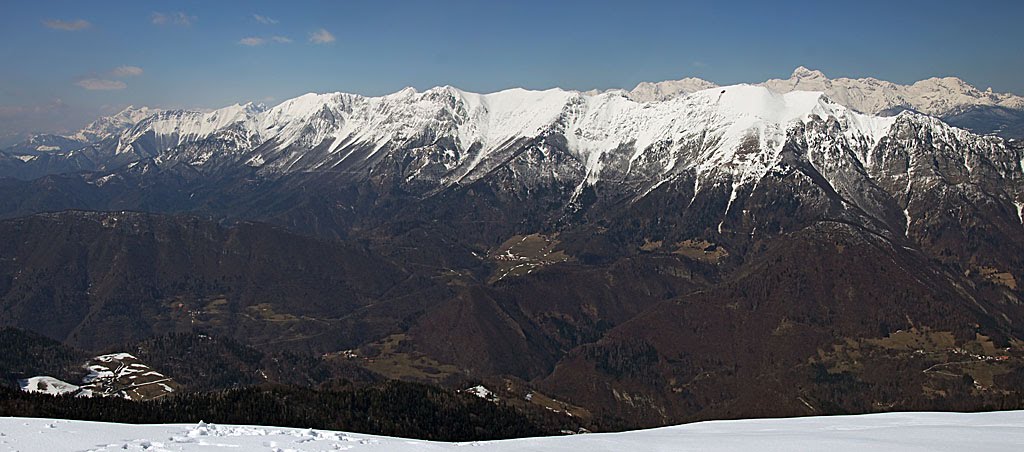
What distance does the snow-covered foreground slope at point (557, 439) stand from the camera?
50469mm

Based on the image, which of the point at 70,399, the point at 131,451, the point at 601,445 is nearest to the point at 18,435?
the point at 131,451

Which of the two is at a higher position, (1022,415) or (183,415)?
(1022,415)

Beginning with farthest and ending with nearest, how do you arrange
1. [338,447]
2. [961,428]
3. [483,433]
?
[483,433], [961,428], [338,447]

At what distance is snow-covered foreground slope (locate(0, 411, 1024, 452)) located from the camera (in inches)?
1987

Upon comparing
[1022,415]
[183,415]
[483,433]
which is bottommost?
[483,433]

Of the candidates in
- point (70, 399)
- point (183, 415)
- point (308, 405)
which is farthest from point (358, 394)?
point (70, 399)

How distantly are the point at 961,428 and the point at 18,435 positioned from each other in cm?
6543

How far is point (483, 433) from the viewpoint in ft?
575

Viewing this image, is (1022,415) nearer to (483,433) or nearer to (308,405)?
(483,433)

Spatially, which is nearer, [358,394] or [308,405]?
[308,405]

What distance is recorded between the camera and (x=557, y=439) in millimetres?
60844

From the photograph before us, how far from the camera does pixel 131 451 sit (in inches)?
1941

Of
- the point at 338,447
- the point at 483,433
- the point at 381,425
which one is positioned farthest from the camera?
the point at 483,433

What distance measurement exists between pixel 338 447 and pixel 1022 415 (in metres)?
59.0
